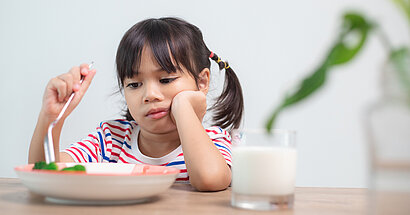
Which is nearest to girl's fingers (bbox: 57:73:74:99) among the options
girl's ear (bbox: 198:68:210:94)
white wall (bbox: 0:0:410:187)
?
girl's ear (bbox: 198:68:210:94)

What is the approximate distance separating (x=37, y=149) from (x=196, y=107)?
17.1 inches

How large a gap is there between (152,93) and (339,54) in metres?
0.84

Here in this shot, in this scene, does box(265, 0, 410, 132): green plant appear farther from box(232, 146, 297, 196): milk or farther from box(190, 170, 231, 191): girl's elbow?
box(190, 170, 231, 191): girl's elbow

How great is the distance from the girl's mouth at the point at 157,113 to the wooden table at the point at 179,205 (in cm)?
44

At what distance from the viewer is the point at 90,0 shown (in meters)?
2.38

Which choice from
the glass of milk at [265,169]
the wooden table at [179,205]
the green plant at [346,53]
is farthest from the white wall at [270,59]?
the green plant at [346,53]

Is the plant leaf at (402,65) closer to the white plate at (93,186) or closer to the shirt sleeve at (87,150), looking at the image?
the white plate at (93,186)

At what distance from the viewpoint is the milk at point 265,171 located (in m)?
0.57

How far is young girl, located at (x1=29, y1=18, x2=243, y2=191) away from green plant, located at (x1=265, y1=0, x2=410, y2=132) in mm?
501

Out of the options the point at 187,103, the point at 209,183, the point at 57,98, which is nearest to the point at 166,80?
the point at 187,103

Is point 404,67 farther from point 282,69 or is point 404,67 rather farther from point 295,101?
point 282,69

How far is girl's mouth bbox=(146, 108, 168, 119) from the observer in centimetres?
122

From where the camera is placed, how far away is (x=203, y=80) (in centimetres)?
142

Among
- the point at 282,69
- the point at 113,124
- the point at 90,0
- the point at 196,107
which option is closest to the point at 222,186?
the point at 196,107
